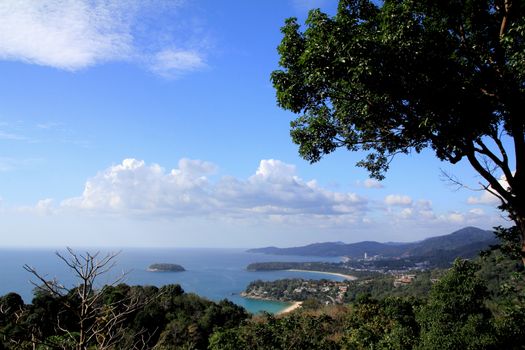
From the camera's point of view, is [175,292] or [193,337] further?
[175,292]

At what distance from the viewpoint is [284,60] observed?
18.3ft

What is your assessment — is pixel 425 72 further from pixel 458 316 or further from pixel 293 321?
pixel 293 321

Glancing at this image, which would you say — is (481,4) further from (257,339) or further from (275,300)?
(275,300)

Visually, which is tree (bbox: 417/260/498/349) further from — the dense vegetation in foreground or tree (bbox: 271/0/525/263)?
tree (bbox: 271/0/525/263)

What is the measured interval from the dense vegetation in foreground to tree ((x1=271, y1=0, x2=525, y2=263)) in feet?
5.92

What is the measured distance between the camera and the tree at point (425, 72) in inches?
186

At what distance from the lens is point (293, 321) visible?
64.6 feet

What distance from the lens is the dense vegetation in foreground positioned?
3.81 meters

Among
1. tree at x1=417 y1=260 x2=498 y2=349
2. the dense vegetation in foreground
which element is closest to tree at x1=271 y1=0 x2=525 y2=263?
the dense vegetation in foreground

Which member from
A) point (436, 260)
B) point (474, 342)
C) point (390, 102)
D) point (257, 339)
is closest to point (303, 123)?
point (390, 102)

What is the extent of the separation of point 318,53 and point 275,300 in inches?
3318

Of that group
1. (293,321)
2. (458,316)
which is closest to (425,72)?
(458,316)

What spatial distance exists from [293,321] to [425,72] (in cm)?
1719

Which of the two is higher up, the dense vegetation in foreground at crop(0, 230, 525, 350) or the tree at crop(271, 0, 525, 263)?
the tree at crop(271, 0, 525, 263)
